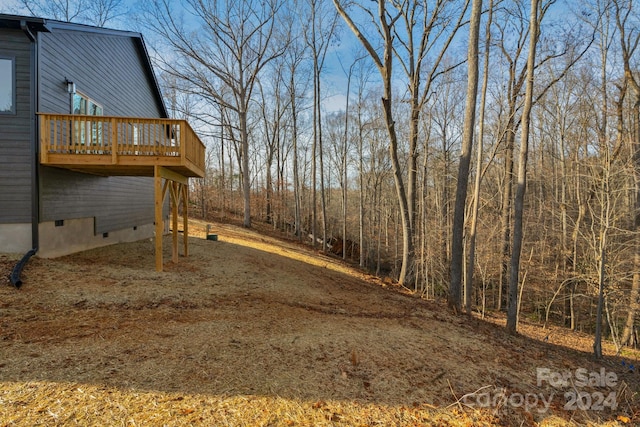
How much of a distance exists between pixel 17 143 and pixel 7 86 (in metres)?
1.26

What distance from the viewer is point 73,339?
404cm

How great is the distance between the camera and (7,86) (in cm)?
686

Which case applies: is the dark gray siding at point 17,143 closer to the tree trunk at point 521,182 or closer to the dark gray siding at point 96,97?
the dark gray siding at point 96,97

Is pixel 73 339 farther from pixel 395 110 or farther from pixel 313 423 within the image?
pixel 395 110

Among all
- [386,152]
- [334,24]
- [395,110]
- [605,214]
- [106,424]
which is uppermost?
[334,24]

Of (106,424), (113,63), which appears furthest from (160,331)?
(113,63)

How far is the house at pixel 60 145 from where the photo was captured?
6824 millimetres

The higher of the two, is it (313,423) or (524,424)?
(313,423)

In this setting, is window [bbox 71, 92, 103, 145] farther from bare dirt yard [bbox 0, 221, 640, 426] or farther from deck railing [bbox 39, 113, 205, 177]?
bare dirt yard [bbox 0, 221, 640, 426]

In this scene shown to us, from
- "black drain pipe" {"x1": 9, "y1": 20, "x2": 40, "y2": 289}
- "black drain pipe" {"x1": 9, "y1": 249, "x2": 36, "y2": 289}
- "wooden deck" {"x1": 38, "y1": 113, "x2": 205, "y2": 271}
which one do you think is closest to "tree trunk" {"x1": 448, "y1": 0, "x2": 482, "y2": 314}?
"wooden deck" {"x1": 38, "y1": 113, "x2": 205, "y2": 271}

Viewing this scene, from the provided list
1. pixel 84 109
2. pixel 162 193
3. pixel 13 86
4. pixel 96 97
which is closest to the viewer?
pixel 13 86

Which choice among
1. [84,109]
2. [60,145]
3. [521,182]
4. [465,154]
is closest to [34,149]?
[60,145]

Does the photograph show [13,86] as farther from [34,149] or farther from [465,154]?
[465,154]

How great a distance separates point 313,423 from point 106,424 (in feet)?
5.55
